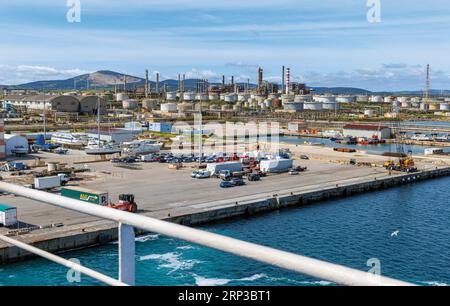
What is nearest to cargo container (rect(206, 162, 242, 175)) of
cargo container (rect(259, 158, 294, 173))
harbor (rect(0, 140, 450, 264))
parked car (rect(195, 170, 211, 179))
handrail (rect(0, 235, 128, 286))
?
parked car (rect(195, 170, 211, 179))

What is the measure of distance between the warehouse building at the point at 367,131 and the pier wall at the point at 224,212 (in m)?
11.4

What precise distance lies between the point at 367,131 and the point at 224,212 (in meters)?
20.5

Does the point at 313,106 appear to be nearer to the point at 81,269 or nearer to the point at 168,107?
the point at 168,107

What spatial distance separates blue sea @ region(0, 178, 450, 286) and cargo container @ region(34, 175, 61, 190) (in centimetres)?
464

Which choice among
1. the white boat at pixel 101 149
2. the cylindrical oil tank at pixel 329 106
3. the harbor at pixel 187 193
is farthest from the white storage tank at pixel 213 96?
the harbor at pixel 187 193

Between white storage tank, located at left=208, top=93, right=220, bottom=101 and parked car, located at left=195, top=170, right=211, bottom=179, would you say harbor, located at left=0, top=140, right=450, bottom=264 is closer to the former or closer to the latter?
parked car, located at left=195, top=170, right=211, bottom=179

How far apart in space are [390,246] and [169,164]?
954cm

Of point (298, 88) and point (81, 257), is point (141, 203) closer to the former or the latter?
point (81, 257)

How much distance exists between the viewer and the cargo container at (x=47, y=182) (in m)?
12.3

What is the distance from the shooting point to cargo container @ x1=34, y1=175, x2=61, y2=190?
40.2 ft

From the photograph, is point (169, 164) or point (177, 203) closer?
point (177, 203)

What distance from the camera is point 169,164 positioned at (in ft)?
55.3

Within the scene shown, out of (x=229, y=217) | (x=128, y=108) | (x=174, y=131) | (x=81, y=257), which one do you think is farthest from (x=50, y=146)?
(x=128, y=108)

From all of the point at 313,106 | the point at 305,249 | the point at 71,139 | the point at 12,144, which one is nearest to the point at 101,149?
the point at 12,144
